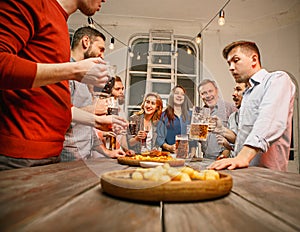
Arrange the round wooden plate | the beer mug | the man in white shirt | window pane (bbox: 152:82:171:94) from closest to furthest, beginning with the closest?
1. the round wooden plate
2. the man in white shirt
3. the beer mug
4. window pane (bbox: 152:82:171:94)

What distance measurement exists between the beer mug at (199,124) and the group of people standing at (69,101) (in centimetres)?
19

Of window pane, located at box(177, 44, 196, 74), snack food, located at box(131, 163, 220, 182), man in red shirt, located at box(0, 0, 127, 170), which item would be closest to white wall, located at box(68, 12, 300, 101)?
window pane, located at box(177, 44, 196, 74)

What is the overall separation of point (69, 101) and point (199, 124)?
721 mm

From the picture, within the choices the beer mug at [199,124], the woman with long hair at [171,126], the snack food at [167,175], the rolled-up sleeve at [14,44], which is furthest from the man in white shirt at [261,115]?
the rolled-up sleeve at [14,44]

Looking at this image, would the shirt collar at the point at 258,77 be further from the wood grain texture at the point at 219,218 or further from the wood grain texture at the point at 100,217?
the wood grain texture at the point at 100,217

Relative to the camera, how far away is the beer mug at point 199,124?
1309 mm

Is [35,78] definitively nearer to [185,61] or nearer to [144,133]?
[144,133]

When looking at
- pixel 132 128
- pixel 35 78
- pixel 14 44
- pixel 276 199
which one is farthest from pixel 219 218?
pixel 132 128

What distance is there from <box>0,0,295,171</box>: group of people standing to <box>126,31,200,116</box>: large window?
2418 mm

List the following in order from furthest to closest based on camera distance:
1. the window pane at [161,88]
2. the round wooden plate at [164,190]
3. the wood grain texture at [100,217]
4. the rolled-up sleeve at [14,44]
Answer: the window pane at [161,88]
the rolled-up sleeve at [14,44]
the round wooden plate at [164,190]
the wood grain texture at [100,217]

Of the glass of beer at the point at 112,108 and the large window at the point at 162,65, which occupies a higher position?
the large window at the point at 162,65

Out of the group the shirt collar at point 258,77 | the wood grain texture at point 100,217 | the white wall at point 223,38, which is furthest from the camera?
the white wall at point 223,38

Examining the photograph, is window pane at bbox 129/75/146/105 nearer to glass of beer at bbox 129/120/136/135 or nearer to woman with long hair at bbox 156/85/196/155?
woman with long hair at bbox 156/85/196/155

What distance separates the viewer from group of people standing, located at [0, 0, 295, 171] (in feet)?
2.51
